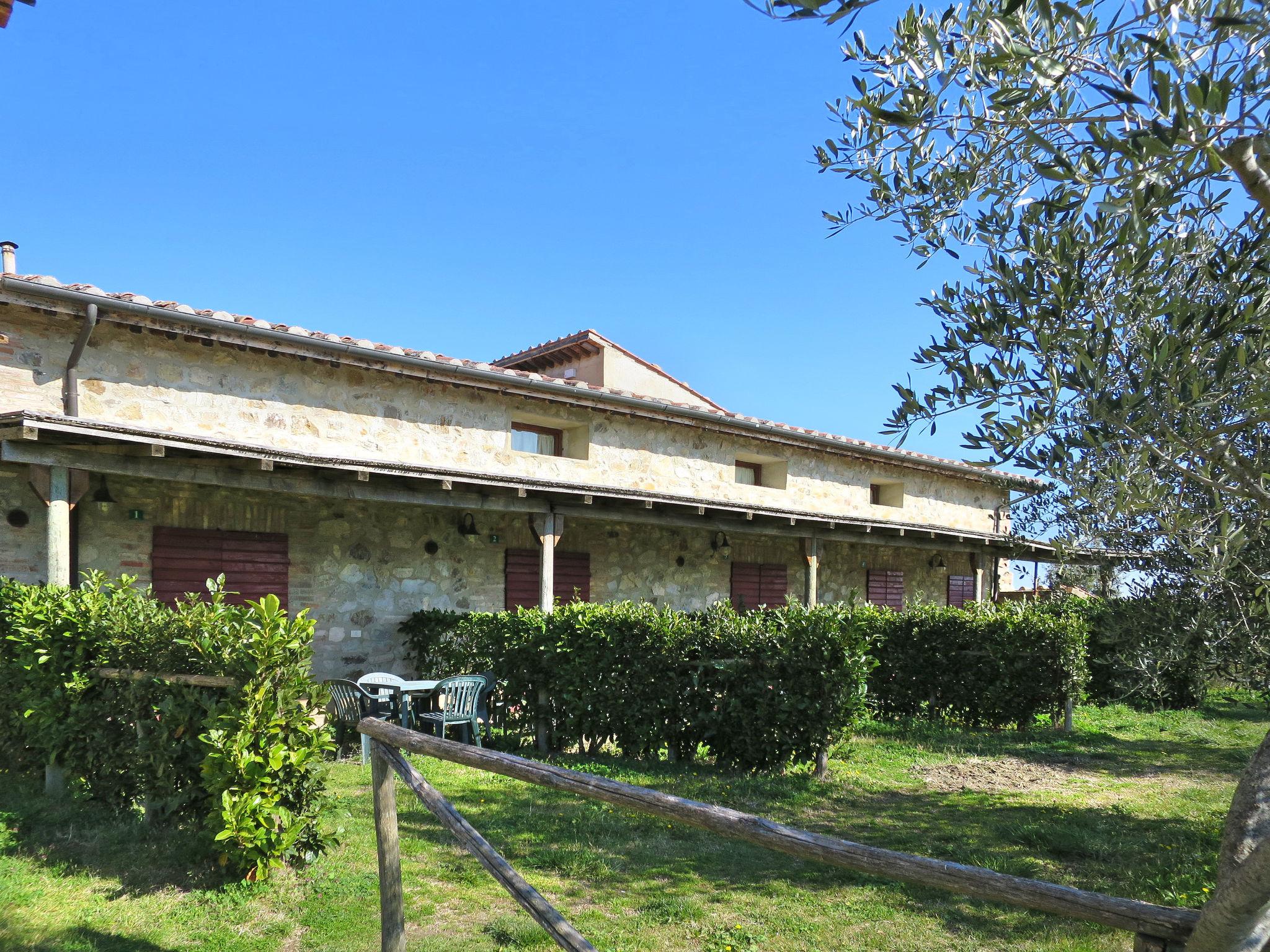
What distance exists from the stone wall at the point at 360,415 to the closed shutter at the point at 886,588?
158 centimetres

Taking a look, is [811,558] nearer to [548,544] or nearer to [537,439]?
[537,439]

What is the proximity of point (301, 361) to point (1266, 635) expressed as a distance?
9876 mm

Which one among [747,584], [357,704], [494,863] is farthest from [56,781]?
[747,584]

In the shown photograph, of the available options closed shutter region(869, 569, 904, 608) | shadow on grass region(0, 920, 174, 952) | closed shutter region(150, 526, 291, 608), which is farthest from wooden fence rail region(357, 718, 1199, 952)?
closed shutter region(869, 569, 904, 608)

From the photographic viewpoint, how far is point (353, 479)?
9258 mm

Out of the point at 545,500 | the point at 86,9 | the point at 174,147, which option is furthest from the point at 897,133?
the point at 174,147

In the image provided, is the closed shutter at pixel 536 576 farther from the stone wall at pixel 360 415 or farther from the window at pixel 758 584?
the window at pixel 758 584

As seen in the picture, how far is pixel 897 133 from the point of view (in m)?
3.79

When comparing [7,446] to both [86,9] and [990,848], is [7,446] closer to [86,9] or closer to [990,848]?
[86,9]

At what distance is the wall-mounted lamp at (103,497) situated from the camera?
28.8ft

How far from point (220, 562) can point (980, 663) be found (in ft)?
30.3

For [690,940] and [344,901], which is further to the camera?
[344,901]

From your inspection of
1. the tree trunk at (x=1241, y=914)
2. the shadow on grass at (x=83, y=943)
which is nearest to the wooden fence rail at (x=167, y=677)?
the shadow on grass at (x=83, y=943)

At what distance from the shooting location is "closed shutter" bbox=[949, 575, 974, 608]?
18.5 m
